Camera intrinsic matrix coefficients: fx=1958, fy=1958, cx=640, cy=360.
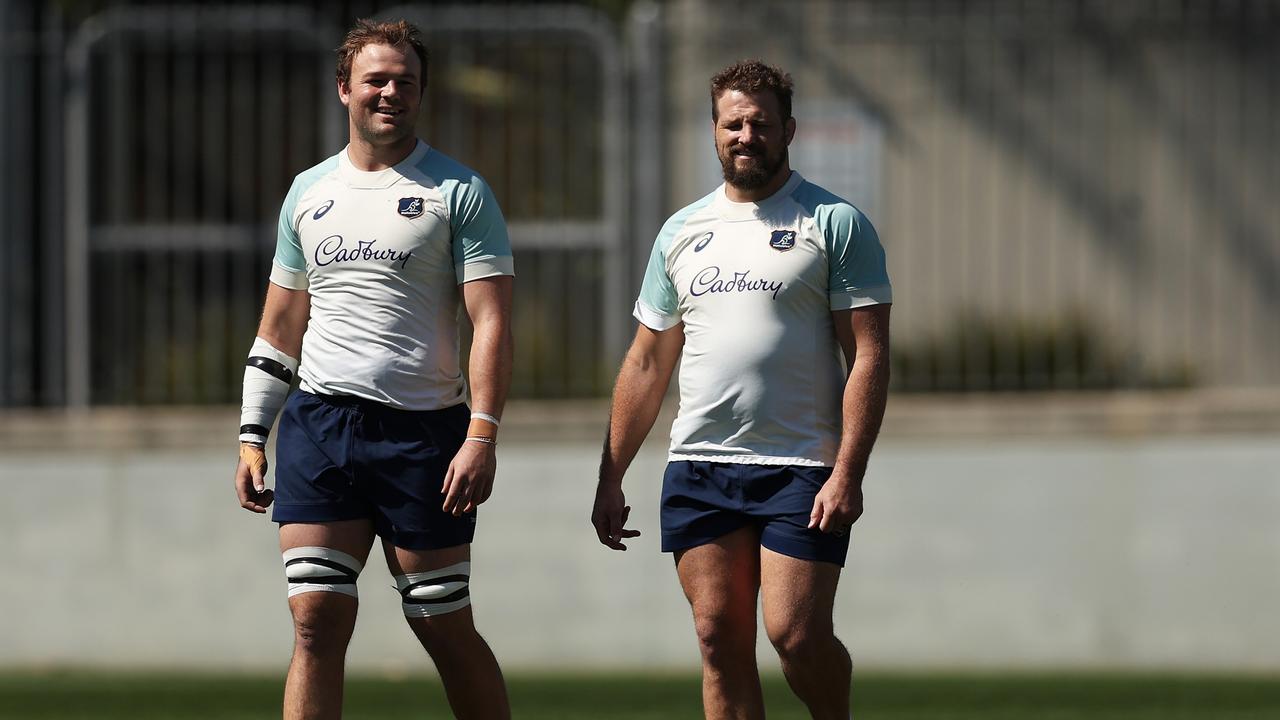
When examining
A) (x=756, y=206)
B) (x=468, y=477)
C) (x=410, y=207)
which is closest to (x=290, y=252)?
(x=410, y=207)

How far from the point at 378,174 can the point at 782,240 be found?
1.18m

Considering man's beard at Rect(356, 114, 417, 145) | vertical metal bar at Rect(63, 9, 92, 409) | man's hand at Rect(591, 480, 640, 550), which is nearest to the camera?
man's beard at Rect(356, 114, 417, 145)

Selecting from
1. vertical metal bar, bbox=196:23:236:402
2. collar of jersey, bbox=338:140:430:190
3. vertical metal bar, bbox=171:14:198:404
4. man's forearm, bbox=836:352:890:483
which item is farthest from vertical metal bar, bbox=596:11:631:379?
man's forearm, bbox=836:352:890:483

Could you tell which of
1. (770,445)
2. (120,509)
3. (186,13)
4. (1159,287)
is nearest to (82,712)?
(120,509)

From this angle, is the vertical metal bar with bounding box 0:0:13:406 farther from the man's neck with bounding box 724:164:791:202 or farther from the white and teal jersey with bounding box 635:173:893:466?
the man's neck with bounding box 724:164:791:202

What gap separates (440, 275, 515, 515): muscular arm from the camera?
541 cm

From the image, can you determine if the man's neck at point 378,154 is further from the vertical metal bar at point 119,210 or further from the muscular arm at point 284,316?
the vertical metal bar at point 119,210

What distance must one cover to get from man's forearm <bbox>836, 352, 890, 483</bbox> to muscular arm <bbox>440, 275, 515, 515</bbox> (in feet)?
3.08

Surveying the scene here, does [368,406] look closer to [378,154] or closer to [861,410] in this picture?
[378,154]

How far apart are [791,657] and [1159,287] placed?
6.00 metres

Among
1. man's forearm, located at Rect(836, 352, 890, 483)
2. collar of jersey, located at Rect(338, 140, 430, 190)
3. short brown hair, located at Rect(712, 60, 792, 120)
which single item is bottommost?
man's forearm, located at Rect(836, 352, 890, 483)

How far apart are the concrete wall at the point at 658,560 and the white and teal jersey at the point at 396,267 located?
4.89m

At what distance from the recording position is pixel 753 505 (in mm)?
5488

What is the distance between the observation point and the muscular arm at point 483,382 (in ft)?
17.7
